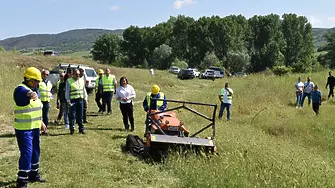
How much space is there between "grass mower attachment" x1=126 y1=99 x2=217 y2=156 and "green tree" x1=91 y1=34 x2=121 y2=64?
281 feet

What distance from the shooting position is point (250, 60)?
230 ft

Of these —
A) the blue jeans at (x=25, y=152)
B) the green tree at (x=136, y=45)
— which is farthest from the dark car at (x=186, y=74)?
the green tree at (x=136, y=45)

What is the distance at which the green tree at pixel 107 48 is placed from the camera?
92188mm

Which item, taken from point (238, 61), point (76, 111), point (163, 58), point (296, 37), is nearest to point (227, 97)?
point (76, 111)

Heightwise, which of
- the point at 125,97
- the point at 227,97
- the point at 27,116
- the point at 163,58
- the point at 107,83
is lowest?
the point at 163,58

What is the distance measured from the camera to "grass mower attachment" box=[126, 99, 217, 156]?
7047 millimetres

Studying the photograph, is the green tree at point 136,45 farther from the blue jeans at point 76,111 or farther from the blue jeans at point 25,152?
the blue jeans at point 25,152

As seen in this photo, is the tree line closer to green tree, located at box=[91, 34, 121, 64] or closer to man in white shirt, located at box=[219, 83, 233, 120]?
green tree, located at box=[91, 34, 121, 64]

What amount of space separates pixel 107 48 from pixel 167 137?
88.2m

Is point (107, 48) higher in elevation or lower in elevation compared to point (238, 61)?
higher

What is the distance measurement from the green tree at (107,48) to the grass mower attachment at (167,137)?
85.8m

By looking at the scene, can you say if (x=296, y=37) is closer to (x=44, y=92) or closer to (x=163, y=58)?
(x=163, y=58)

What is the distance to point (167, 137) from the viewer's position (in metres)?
7.17

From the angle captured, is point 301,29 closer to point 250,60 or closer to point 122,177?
point 250,60
